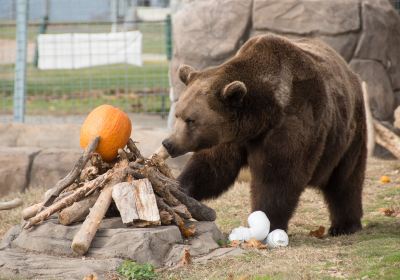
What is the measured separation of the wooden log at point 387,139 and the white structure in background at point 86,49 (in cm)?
416

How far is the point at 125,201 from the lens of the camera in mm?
6273

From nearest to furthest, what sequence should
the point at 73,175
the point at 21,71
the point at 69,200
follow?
the point at 69,200
the point at 73,175
the point at 21,71

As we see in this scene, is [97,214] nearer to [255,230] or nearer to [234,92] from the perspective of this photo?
[255,230]

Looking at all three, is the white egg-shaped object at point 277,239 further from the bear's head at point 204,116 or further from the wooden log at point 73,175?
the wooden log at point 73,175

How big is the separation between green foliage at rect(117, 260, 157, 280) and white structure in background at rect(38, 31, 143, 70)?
8374mm

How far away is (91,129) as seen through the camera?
21.8 feet

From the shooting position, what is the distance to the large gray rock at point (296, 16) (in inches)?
489

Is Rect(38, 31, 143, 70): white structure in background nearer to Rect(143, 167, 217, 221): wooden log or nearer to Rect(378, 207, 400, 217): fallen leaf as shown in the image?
Rect(378, 207, 400, 217): fallen leaf

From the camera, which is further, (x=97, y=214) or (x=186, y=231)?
(x=186, y=231)

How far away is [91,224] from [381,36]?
7.97 metres

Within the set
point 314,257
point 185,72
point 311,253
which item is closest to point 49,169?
point 185,72

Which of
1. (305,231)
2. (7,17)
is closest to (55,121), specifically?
(7,17)

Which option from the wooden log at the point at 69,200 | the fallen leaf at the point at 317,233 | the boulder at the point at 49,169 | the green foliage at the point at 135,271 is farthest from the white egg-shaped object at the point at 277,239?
the boulder at the point at 49,169

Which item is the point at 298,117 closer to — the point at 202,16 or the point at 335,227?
the point at 335,227
